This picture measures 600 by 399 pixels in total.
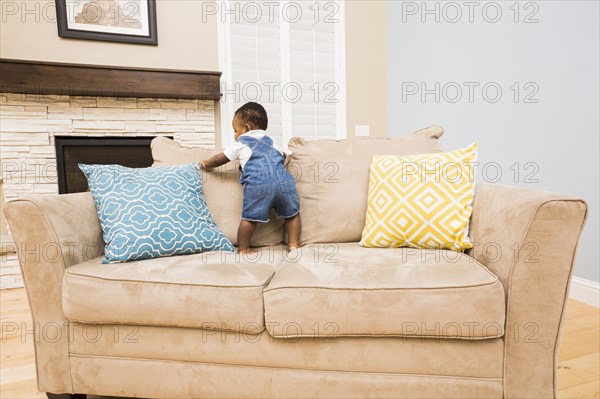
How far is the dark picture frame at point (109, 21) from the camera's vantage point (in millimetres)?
2939

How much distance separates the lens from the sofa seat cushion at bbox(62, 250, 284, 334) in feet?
3.74

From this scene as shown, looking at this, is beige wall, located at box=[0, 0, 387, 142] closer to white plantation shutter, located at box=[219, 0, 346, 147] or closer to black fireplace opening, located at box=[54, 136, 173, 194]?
white plantation shutter, located at box=[219, 0, 346, 147]

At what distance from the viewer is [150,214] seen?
4.59ft

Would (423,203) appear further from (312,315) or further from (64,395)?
(64,395)

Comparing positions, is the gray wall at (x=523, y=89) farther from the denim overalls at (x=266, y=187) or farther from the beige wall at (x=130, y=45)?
the beige wall at (x=130, y=45)

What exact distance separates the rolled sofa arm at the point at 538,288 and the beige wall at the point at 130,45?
2987mm

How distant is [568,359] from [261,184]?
1449mm

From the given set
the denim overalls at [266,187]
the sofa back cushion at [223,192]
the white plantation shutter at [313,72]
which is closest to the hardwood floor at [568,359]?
the sofa back cushion at [223,192]

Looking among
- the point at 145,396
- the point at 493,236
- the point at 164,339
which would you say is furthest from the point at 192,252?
the point at 493,236

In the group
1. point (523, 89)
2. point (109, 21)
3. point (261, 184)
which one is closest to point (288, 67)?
point (109, 21)

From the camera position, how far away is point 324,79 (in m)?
3.82

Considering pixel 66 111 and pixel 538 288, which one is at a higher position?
pixel 66 111

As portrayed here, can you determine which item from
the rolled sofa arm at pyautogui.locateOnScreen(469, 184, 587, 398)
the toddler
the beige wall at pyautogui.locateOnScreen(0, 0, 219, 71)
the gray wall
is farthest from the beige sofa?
the beige wall at pyautogui.locateOnScreen(0, 0, 219, 71)

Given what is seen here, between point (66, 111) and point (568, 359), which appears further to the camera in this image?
point (66, 111)
